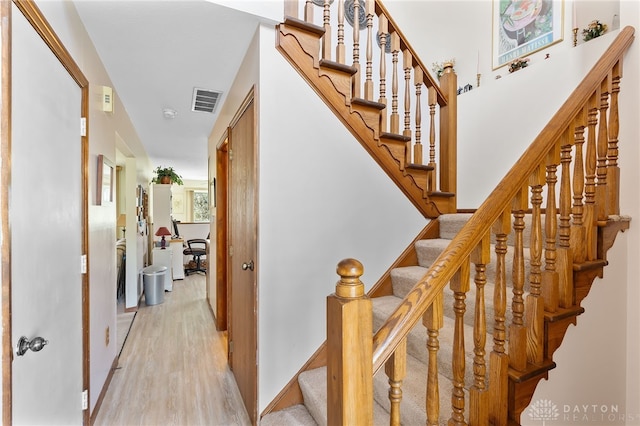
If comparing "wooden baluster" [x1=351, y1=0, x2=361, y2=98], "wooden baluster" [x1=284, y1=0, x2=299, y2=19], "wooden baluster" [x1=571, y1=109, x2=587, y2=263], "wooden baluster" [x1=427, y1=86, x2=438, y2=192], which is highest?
"wooden baluster" [x1=284, y1=0, x2=299, y2=19]

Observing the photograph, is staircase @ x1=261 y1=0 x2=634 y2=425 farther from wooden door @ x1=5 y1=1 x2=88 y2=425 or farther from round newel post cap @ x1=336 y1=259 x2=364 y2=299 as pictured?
wooden door @ x1=5 y1=1 x2=88 y2=425

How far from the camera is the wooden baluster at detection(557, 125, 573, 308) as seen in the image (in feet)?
4.63

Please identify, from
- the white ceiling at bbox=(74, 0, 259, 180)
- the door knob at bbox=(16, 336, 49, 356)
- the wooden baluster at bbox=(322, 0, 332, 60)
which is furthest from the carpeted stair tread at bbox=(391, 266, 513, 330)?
the white ceiling at bbox=(74, 0, 259, 180)

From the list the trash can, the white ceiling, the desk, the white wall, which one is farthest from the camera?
the desk

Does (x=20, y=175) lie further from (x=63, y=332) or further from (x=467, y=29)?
(x=467, y=29)

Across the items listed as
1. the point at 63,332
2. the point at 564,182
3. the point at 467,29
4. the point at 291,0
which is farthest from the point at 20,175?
the point at 467,29

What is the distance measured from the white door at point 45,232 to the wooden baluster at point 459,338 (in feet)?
4.86

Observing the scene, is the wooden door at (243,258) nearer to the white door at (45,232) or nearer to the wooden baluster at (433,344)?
the white door at (45,232)

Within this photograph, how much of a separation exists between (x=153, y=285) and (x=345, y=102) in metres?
4.12

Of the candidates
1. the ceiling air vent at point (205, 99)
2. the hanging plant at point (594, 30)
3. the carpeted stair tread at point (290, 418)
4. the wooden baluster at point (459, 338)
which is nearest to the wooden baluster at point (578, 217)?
the wooden baluster at point (459, 338)

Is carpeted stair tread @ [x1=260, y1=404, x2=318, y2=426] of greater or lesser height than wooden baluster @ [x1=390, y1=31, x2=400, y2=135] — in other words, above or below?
below

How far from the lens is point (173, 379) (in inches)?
102

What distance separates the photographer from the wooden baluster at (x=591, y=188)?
1.50 m

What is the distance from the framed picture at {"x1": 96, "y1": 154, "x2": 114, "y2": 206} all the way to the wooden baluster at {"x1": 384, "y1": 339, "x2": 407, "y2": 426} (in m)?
2.19
